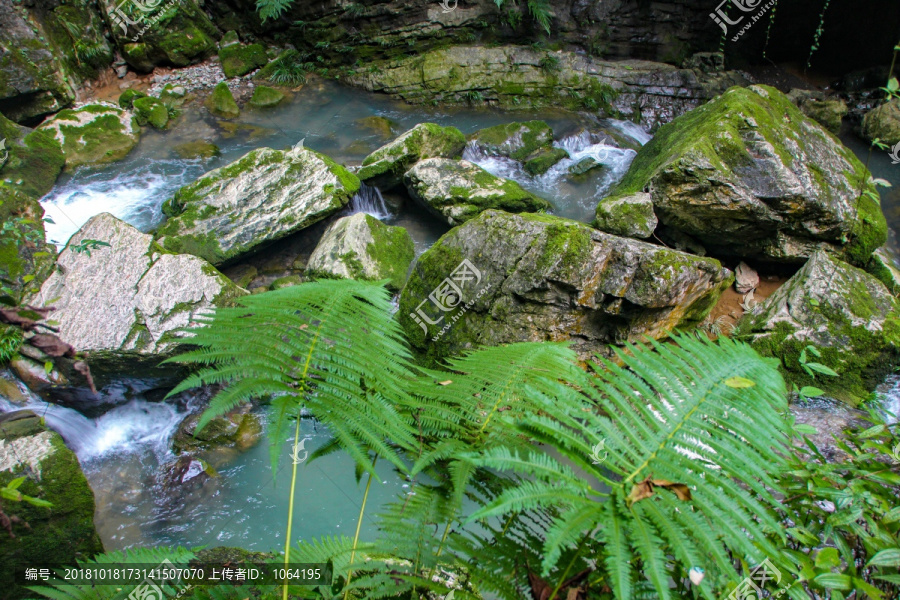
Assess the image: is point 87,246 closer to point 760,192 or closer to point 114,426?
point 114,426

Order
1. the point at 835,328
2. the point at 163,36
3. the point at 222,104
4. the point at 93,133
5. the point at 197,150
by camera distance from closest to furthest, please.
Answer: the point at 835,328 < the point at 93,133 < the point at 197,150 < the point at 222,104 < the point at 163,36

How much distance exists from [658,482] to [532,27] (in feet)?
36.9

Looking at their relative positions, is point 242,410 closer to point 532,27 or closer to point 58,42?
point 58,42

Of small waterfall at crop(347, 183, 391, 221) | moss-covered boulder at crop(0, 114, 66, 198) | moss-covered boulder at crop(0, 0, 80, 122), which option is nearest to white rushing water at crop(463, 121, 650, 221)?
small waterfall at crop(347, 183, 391, 221)

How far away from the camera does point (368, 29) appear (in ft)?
33.6

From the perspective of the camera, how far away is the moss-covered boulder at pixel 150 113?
8023 mm

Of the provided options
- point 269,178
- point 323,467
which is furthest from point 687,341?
point 269,178

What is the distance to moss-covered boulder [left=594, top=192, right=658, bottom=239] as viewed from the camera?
512 cm
